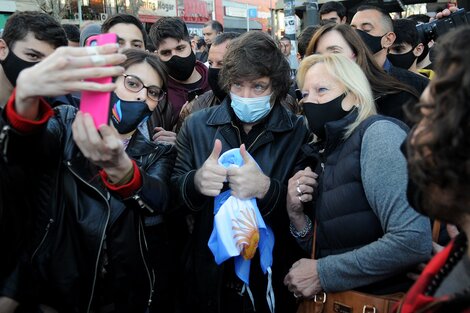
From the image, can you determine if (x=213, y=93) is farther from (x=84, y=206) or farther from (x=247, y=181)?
(x=84, y=206)

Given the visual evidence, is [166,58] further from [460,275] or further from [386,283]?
[460,275]

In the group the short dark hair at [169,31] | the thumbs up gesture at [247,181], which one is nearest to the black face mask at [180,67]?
the short dark hair at [169,31]

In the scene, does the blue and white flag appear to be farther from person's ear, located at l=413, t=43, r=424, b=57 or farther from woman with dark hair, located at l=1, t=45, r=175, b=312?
person's ear, located at l=413, t=43, r=424, b=57

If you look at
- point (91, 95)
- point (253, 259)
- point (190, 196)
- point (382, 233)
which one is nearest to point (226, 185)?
point (190, 196)

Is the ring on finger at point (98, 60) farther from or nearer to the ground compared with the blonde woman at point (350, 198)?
farther from the ground

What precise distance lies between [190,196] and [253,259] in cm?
54

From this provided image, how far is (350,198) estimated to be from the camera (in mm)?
2115

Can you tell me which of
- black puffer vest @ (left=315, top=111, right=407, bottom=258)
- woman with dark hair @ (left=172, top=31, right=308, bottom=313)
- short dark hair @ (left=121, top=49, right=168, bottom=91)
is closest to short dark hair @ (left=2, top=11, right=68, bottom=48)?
short dark hair @ (left=121, top=49, right=168, bottom=91)

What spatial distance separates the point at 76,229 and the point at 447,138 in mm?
1648

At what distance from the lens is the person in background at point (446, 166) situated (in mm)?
1141

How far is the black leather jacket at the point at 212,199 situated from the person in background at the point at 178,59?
1.98 metres

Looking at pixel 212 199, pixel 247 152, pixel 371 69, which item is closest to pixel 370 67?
pixel 371 69

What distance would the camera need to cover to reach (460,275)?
1287 mm

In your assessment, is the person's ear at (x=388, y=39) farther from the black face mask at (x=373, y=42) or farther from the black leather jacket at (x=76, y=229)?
the black leather jacket at (x=76, y=229)
